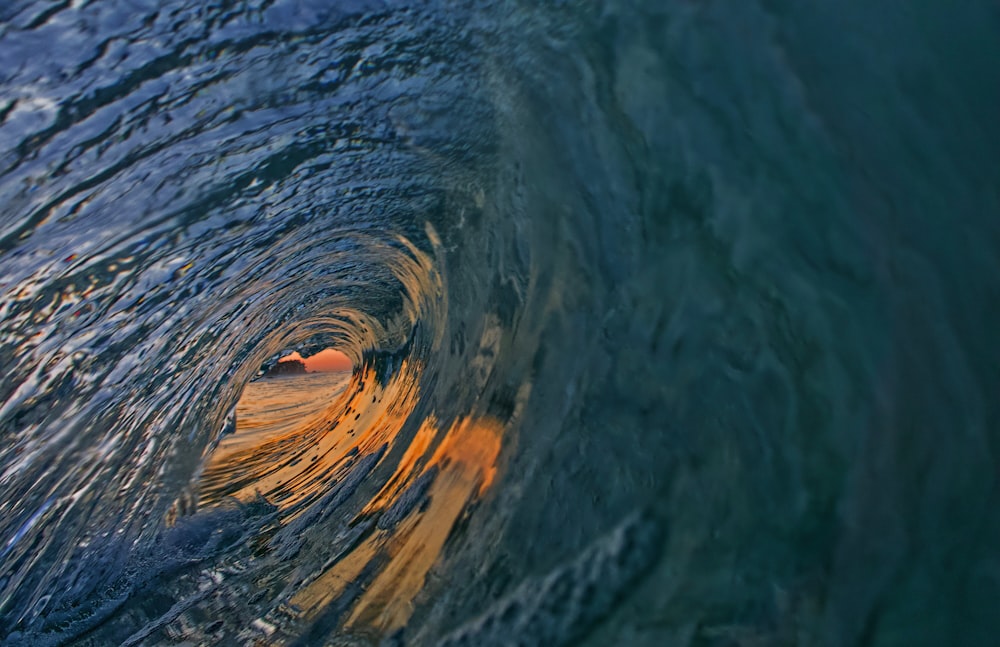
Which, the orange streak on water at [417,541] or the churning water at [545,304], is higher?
the churning water at [545,304]

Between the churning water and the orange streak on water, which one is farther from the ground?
the churning water

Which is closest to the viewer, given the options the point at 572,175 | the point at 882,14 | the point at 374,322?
the point at 882,14

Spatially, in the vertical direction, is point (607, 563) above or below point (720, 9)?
below

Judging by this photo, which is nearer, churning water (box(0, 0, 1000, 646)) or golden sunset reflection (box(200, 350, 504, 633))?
churning water (box(0, 0, 1000, 646))

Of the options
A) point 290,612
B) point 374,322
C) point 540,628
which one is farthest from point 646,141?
point 374,322

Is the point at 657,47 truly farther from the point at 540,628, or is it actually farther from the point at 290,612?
the point at 290,612

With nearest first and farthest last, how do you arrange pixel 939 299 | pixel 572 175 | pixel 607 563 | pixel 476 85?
pixel 939 299, pixel 607 563, pixel 572 175, pixel 476 85

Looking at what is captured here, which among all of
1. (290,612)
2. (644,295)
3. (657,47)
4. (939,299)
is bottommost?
(290,612)

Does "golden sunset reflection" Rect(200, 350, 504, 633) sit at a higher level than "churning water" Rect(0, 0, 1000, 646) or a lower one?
lower
